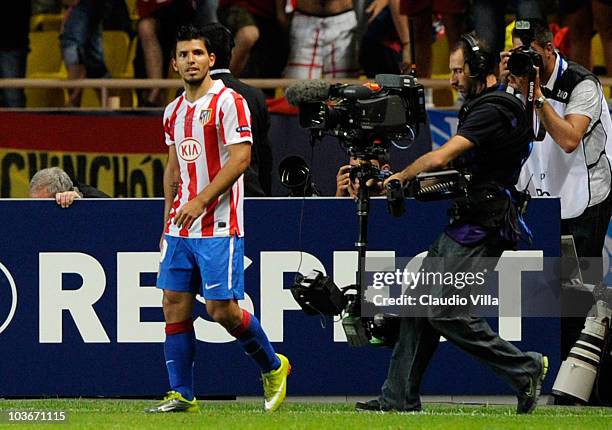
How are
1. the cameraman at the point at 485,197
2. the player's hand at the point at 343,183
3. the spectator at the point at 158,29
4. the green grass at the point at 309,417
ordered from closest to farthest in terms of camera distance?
the green grass at the point at 309,417 → the cameraman at the point at 485,197 → the player's hand at the point at 343,183 → the spectator at the point at 158,29

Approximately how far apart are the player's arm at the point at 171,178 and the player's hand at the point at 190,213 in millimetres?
449

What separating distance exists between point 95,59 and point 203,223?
5.58 m

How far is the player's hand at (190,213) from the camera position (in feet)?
29.9

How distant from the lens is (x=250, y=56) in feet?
46.8

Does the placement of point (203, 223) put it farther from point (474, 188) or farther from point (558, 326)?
point (558, 326)

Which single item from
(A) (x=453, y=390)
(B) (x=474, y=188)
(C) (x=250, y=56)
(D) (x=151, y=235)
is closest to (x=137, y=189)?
(C) (x=250, y=56)

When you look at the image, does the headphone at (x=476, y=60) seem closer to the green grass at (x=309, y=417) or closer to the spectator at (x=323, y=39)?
the green grass at (x=309, y=417)

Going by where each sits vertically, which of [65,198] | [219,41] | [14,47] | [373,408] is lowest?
[373,408]

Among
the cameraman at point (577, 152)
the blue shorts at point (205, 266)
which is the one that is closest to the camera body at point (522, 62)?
the cameraman at point (577, 152)

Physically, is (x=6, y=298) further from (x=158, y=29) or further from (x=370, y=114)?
(x=158, y=29)

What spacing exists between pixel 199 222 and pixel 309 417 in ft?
4.12

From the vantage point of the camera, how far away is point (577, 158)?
10.8 metres

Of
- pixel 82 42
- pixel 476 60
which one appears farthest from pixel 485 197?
pixel 82 42

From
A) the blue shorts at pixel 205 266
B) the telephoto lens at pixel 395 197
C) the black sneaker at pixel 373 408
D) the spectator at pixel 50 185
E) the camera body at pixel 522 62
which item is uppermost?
the camera body at pixel 522 62
